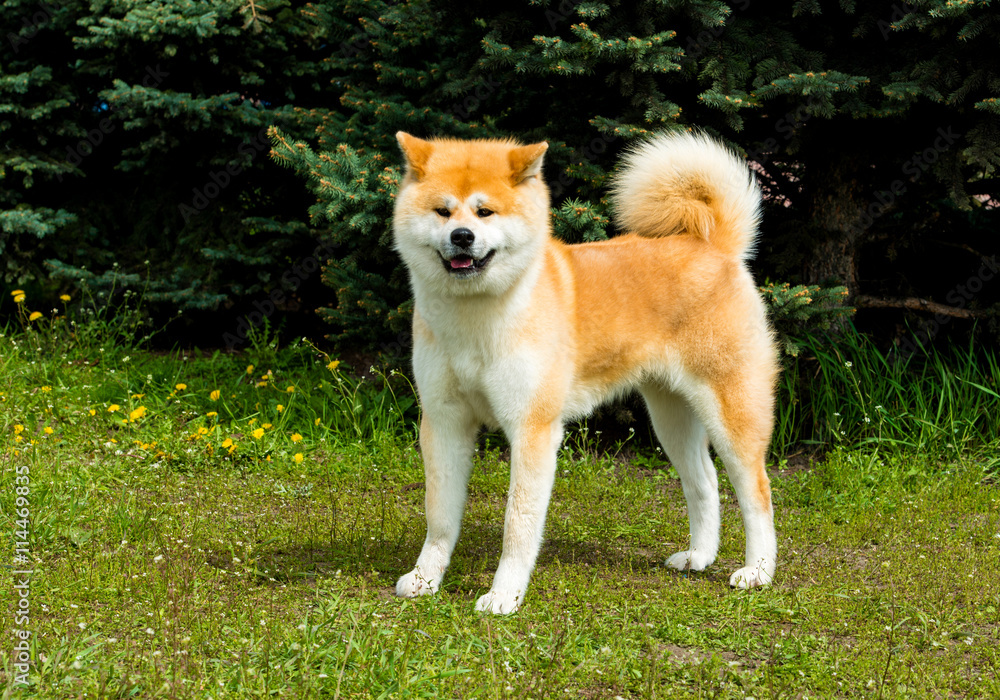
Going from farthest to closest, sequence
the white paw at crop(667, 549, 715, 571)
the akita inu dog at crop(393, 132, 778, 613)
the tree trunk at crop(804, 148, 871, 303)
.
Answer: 1. the tree trunk at crop(804, 148, 871, 303)
2. the white paw at crop(667, 549, 715, 571)
3. the akita inu dog at crop(393, 132, 778, 613)

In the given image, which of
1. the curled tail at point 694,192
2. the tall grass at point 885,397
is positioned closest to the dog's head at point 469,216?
the curled tail at point 694,192

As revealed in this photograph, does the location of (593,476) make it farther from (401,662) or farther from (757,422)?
(401,662)

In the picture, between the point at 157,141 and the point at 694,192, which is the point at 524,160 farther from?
the point at 157,141

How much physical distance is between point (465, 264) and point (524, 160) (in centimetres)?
50

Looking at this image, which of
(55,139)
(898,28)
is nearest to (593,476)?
(898,28)

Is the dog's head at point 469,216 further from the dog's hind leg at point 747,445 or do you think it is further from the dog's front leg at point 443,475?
the dog's hind leg at point 747,445

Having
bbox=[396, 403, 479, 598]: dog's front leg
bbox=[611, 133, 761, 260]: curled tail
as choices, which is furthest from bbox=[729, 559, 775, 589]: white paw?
bbox=[611, 133, 761, 260]: curled tail

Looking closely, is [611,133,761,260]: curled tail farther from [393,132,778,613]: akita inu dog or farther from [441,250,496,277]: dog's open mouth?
[441,250,496,277]: dog's open mouth

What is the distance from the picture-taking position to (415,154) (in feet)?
11.6

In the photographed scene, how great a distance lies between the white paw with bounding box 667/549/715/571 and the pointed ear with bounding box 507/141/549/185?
1.84m

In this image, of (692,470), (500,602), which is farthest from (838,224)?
(500,602)

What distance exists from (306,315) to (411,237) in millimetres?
3678

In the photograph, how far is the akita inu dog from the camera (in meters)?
3.46

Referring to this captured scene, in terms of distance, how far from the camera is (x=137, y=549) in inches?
143
